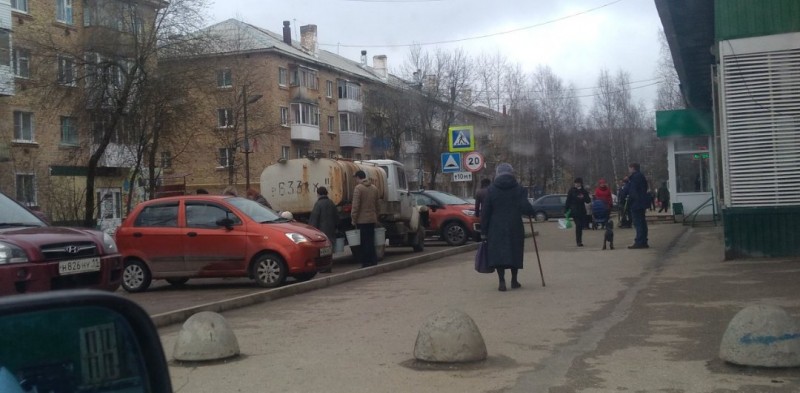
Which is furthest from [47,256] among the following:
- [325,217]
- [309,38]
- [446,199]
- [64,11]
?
[309,38]

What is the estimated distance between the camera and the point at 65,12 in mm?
45188

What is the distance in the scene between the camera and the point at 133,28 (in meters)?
33.8

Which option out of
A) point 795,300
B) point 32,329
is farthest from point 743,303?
point 32,329

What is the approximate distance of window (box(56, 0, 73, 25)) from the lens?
147 ft

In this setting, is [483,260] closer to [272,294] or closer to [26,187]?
[272,294]

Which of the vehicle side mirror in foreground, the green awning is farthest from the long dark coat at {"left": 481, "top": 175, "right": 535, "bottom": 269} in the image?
the green awning

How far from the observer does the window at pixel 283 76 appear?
203ft

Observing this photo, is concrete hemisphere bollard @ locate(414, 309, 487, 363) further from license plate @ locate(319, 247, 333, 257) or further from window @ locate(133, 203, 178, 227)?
window @ locate(133, 203, 178, 227)

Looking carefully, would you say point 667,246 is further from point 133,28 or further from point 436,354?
point 133,28

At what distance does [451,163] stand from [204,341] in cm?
2081

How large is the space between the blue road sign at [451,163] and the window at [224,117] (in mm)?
24014

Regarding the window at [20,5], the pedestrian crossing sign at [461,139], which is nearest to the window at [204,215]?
the pedestrian crossing sign at [461,139]

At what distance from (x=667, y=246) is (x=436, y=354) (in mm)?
14570

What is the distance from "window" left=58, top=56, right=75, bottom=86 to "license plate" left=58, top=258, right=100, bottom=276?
25992 millimetres
